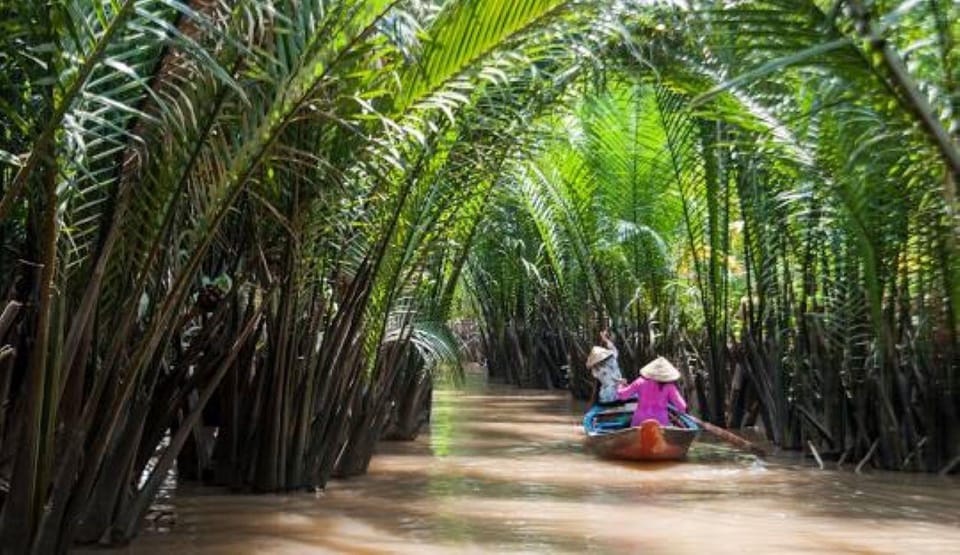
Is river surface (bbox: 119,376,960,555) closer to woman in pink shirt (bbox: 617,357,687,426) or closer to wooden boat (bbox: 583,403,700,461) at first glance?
wooden boat (bbox: 583,403,700,461)

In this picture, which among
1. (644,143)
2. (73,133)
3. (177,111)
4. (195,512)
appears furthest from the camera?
(644,143)

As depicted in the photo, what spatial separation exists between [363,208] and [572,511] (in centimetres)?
236

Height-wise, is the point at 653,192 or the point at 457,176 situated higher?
the point at 653,192

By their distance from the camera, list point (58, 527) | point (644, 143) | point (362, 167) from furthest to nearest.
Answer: point (644, 143) < point (362, 167) < point (58, 527)

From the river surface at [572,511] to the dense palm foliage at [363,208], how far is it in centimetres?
43

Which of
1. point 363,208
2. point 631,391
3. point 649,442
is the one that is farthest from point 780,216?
point 363,208

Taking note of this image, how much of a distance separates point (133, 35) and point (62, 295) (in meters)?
1.06

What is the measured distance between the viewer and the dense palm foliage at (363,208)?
359cm

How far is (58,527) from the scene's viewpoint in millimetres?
4363

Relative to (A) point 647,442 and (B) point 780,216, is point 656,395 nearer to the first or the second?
(A) point 647,442

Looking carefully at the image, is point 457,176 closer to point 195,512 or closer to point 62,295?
point 195,512

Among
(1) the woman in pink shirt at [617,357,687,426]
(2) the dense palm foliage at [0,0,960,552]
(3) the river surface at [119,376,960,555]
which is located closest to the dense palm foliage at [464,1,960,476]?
(2) the dense palm foliage at [0,0,960,552]

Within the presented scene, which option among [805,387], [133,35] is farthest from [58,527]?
[805,387]

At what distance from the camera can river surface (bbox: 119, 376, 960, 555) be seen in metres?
6.10
